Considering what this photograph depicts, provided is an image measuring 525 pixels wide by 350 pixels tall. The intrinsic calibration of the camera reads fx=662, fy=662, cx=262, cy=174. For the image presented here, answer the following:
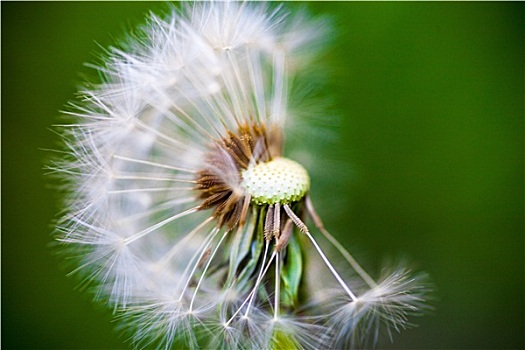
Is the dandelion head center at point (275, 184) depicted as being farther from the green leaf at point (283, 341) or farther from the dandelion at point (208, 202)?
the green leaf at point (283, 341)

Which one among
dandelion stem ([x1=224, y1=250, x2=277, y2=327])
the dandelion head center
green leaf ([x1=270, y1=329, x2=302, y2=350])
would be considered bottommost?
green leaf ([x1=270, y1=329, x2=302, y2=350])

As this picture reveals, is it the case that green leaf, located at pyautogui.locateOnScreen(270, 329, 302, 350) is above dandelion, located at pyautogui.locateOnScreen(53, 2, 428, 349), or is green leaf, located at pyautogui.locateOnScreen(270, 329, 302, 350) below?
below

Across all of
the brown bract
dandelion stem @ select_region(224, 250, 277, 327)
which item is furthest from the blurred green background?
dandelion stem @ select_region(224, 250, 277, 327)

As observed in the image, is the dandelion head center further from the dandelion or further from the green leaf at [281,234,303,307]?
the green leaf at [281,234,303,307]

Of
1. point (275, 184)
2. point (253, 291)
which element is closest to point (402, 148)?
point (275, 184)

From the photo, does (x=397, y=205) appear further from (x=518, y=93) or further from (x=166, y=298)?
(x=166, y=298)

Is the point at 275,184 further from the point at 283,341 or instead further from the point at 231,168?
the point at 283,341
